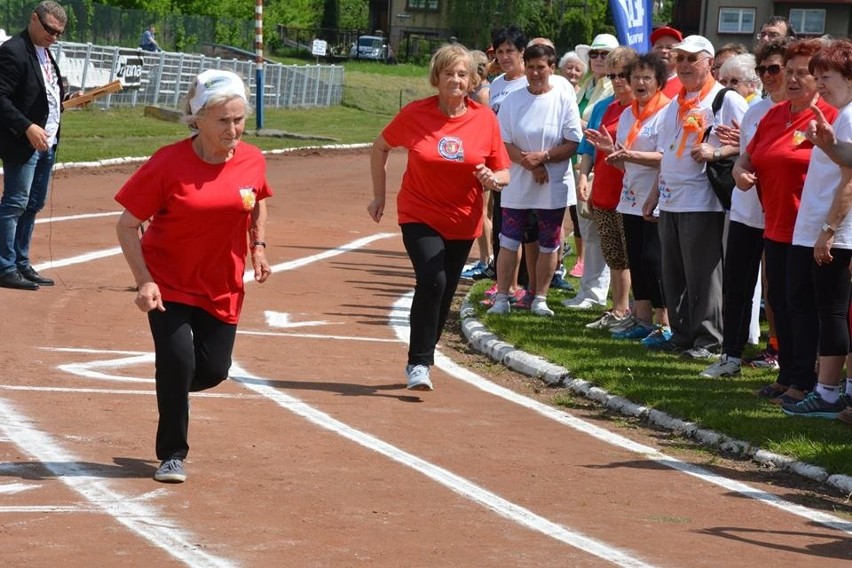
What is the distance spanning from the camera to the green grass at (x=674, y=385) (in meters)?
8.97

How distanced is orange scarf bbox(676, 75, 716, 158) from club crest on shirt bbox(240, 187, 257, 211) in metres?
4.52

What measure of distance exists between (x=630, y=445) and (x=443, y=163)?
2.37 metres

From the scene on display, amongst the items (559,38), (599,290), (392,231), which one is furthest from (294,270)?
(559,38)

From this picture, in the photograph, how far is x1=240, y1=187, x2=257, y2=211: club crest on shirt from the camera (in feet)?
25.5

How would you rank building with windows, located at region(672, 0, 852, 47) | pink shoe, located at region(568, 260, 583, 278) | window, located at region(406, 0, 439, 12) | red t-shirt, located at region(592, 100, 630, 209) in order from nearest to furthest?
red t-shirt, located at region(592, 100, 630, 209) < pink shoe, located at region(568, 260, 583, 278) < building with windows, located at region(672, 0, 852, 47) < window, located at region(406, 0, 439, 12)

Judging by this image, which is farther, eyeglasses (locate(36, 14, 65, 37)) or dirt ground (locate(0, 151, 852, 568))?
eyeglasses (locate(36, 14, 65, 37))

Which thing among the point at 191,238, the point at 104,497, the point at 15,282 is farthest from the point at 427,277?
the point at 15,282

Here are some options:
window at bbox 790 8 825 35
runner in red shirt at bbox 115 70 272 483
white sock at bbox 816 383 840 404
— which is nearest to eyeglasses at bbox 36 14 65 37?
runner in red shirt at bbox 115 70 272 483

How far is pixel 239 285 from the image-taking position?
791 cm

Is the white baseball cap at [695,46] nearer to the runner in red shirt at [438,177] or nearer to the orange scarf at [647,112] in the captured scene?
the orange scarf at [647,112]

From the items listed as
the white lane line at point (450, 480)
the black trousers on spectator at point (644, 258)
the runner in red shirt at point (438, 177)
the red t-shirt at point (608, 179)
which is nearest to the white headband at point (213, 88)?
the white lane line at point (450, 480)

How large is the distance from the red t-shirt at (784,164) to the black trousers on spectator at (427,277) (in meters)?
1.99

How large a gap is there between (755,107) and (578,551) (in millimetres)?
4903

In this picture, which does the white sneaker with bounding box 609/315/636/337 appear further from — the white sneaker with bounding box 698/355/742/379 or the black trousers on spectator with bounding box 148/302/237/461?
the black trousers on spectator with bounding box 148/302/237/461
